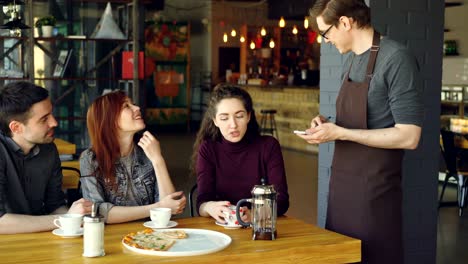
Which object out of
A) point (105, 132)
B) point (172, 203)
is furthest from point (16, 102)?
point (172, 203)

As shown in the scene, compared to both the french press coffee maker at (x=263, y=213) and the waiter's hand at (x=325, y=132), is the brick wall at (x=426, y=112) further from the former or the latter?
the french press coffee maker at (x=263, y=213)

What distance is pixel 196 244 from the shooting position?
2.46 metres

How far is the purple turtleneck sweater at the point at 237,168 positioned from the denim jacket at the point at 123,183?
0.23m

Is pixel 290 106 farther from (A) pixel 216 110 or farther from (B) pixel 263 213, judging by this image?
(B) pixel 263 213

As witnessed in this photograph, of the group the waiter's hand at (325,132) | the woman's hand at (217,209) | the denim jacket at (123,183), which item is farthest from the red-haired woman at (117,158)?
the waiter's hand at (325,132)

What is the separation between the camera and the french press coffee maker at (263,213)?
8.44 ft

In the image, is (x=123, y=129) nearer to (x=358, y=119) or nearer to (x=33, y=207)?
(x=33, y=207)

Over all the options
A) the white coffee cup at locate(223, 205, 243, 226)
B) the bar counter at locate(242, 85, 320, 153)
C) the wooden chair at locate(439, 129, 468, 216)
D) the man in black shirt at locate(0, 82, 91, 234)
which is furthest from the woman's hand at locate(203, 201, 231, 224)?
the bar counter at locate(242, 85, 320, 153)

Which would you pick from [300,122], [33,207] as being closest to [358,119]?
[33,207]

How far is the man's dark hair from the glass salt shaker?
31.9 inches

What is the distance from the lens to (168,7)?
53.4 feet

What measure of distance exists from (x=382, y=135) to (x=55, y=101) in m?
5.88

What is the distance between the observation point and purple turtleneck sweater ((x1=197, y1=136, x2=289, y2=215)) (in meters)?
3.25

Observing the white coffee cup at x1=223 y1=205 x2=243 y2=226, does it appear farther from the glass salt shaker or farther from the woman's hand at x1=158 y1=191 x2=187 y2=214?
the glass salt shaker
